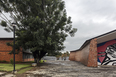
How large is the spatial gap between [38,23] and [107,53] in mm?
14036

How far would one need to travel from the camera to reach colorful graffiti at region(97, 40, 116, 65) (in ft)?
58.2

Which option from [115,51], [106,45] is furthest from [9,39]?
[115,51]

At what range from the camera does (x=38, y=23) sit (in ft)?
58.2

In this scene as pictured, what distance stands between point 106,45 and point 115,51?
1.85 m

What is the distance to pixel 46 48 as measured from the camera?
1972 centimetres

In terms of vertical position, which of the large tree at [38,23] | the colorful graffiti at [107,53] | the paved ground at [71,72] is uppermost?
the large tree at [38,23]

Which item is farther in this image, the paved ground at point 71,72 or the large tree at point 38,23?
the large tree at point 38,23

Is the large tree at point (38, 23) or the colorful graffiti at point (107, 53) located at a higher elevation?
the large tree at point (38, 23)

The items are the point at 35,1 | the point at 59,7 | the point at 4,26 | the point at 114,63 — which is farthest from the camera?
the point at 59,7

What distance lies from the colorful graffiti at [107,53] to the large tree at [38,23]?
754cm

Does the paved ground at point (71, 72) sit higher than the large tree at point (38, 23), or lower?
lower

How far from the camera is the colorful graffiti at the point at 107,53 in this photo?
17.8 m

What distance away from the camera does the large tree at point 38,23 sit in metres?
18.1

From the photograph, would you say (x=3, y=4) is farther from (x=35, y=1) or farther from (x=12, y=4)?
(x=35, y=1)
